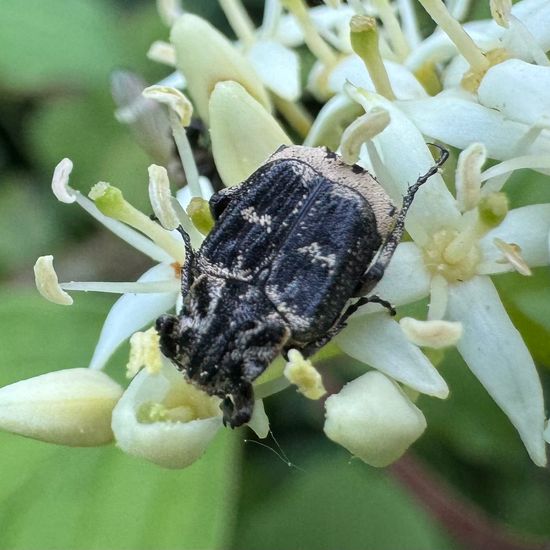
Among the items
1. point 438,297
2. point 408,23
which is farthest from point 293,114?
point 438,297

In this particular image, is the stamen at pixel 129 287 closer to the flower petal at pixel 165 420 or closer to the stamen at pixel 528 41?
the flower petal at pixel 165 420

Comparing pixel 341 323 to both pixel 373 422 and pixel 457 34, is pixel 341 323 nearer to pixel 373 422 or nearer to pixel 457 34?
pixel 373 422

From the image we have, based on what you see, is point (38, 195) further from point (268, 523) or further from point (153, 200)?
point (153, 200)

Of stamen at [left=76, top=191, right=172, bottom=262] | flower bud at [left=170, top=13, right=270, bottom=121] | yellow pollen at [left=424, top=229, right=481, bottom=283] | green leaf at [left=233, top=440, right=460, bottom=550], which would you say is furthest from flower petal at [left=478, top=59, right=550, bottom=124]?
green leaf at [left=233, top=440, right=460, bottom=550]

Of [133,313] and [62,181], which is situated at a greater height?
[62,181]

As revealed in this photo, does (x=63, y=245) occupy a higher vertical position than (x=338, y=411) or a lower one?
lower

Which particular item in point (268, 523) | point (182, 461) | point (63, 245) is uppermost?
point (182, 461)

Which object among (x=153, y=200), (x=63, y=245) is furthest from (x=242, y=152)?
(x=63, y=245)
